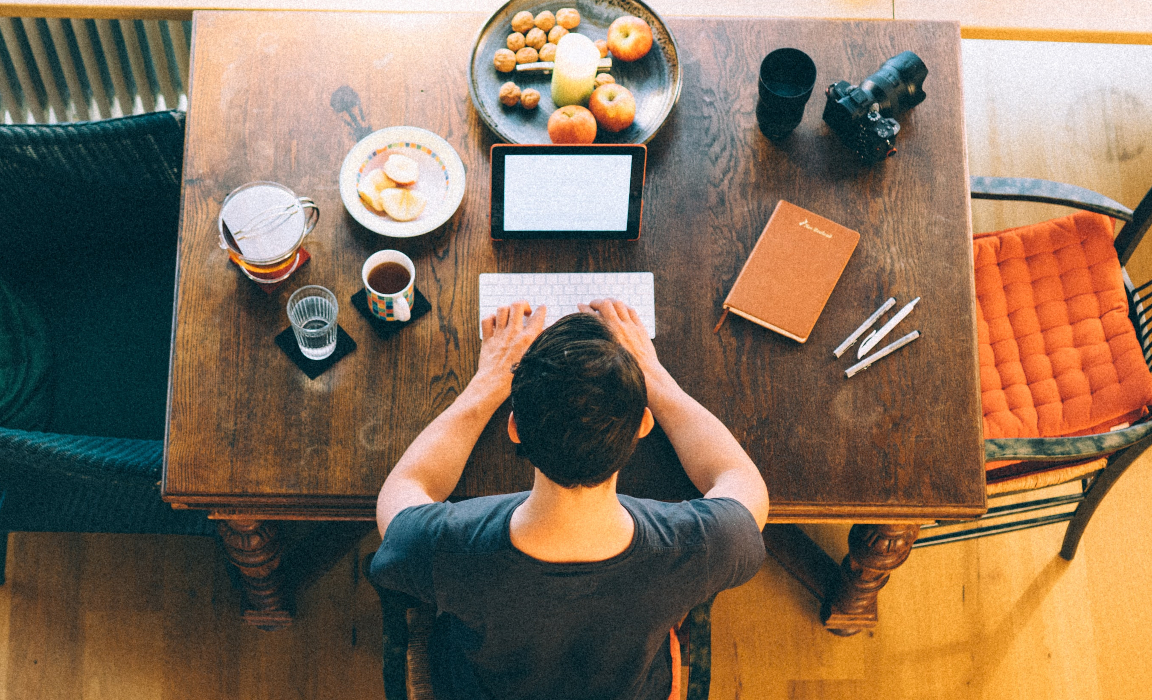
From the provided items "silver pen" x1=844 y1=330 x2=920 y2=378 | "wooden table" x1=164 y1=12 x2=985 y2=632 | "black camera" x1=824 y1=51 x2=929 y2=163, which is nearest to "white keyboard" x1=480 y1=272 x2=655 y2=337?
"wooden table" x1=164 y1=12 x2=985 y2=632

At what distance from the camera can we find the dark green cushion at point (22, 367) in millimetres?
1505

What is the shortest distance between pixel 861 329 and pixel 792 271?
5.8 inches

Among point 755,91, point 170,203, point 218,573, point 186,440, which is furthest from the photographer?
point 218,573

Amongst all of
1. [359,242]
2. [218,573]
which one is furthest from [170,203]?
[218,573]

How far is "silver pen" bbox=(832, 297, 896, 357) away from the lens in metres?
1.37

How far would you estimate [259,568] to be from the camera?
1.67 meters

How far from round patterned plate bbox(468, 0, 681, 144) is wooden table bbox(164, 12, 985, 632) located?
4cm

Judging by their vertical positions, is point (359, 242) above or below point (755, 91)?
below

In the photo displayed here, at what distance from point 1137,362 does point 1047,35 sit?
68 cm

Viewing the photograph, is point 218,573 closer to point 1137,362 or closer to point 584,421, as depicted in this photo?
point 584,421

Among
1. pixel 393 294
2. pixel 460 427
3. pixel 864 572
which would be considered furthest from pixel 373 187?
pixel 864 572

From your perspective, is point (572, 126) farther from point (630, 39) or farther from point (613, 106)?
point (630, 39)

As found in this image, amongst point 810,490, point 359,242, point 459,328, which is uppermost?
point 359,242

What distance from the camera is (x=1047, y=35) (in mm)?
1695
